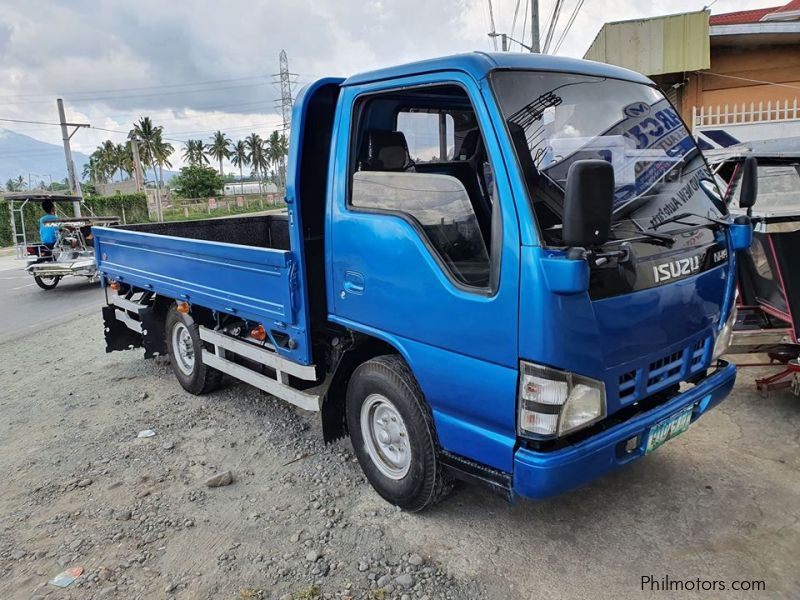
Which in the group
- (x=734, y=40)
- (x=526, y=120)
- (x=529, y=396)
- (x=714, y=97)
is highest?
(x=734, y=40)

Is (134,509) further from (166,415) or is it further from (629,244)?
(629,244)

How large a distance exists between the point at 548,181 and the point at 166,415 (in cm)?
383

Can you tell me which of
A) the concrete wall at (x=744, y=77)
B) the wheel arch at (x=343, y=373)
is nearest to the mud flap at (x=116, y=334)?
the wheel arch at (x=343, y=373)

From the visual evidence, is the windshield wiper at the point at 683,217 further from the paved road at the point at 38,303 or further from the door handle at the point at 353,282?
the paved road at the point at 38,303

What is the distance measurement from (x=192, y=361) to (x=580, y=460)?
392 cm

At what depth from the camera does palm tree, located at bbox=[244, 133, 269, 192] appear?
8775 centimetres

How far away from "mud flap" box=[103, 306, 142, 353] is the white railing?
32.9ft

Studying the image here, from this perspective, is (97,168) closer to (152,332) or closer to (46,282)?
(46,282)

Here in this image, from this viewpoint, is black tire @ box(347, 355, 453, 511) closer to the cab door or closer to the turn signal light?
the cab door

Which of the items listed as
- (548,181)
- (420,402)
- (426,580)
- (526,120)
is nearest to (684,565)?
(426,580)

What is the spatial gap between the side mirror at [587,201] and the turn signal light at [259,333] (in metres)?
2.71

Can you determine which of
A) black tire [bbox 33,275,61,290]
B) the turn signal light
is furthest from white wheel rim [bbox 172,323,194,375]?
black tire [bbox 33,275,61,290]

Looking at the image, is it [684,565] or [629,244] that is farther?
[684,565]

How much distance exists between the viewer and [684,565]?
274 cm
